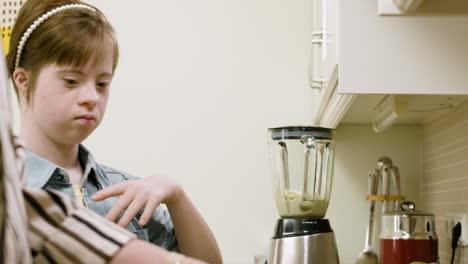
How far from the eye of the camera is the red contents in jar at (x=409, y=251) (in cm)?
149

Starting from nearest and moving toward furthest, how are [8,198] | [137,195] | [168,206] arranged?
[8,198] < [137,195] < [168,206]

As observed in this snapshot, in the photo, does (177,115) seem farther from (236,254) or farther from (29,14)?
(29,14)

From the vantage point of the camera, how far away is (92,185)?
1.00 meters

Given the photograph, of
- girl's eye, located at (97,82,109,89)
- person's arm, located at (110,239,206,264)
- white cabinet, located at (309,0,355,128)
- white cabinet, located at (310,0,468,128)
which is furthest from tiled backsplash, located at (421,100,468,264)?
person's arm, located at (110,239,206,264)

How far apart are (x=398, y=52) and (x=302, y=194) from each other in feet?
1.86

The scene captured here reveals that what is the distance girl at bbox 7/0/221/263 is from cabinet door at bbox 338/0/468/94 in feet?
1.12

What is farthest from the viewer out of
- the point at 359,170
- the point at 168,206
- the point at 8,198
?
the point at 359,170

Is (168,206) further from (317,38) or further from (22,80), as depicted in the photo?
(317,38)

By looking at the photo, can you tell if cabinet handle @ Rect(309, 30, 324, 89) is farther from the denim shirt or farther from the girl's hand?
the girl's hand

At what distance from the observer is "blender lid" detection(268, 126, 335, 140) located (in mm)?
1405

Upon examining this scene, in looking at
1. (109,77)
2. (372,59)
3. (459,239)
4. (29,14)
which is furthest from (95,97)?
(459,239)

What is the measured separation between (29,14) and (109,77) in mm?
153

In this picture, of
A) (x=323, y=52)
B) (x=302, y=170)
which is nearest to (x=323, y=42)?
(x=323, y=52)

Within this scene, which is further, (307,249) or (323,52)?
(323,52)
